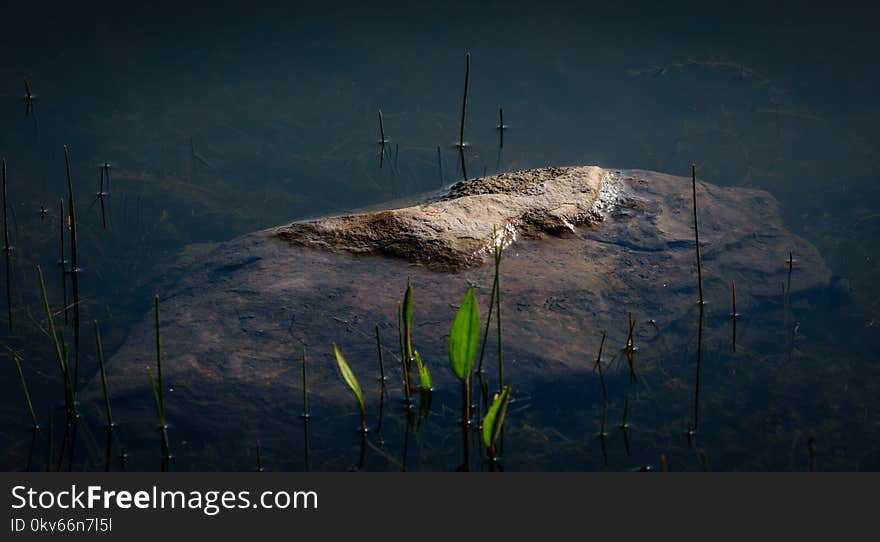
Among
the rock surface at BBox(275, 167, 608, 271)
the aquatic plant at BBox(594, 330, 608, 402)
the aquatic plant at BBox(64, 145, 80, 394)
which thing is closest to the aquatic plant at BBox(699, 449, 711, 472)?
the aquatic plant at BBox(594, 330, 608, 402)

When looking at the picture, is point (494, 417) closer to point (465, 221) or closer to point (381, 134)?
point (465, 221)

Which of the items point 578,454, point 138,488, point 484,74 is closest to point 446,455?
point 578,454

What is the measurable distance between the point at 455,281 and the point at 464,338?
88cm

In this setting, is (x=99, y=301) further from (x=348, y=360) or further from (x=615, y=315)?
(x=615, y=315)

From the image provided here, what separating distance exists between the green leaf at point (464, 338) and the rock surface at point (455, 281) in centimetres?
44

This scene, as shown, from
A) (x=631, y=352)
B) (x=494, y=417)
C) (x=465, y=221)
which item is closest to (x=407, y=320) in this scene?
(x=494, y=417)

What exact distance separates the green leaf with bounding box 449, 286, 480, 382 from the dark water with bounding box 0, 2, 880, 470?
1.01 feet

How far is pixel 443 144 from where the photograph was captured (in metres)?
4.43

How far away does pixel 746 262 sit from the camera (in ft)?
11.3

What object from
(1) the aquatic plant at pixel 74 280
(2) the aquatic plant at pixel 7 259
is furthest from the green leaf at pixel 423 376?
(2) the aquatic plant at pixel 7 259

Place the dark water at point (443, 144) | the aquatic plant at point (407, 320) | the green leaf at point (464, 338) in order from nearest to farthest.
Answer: the green leaf at point (464, 338)
the aquatic plant at point (407, 320)
the dark water at point (443, 144)

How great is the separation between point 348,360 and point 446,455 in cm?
51

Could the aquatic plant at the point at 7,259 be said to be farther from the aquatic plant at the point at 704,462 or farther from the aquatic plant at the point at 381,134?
the aquatic plant at the point at 704,462

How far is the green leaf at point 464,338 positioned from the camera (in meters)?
2.25
